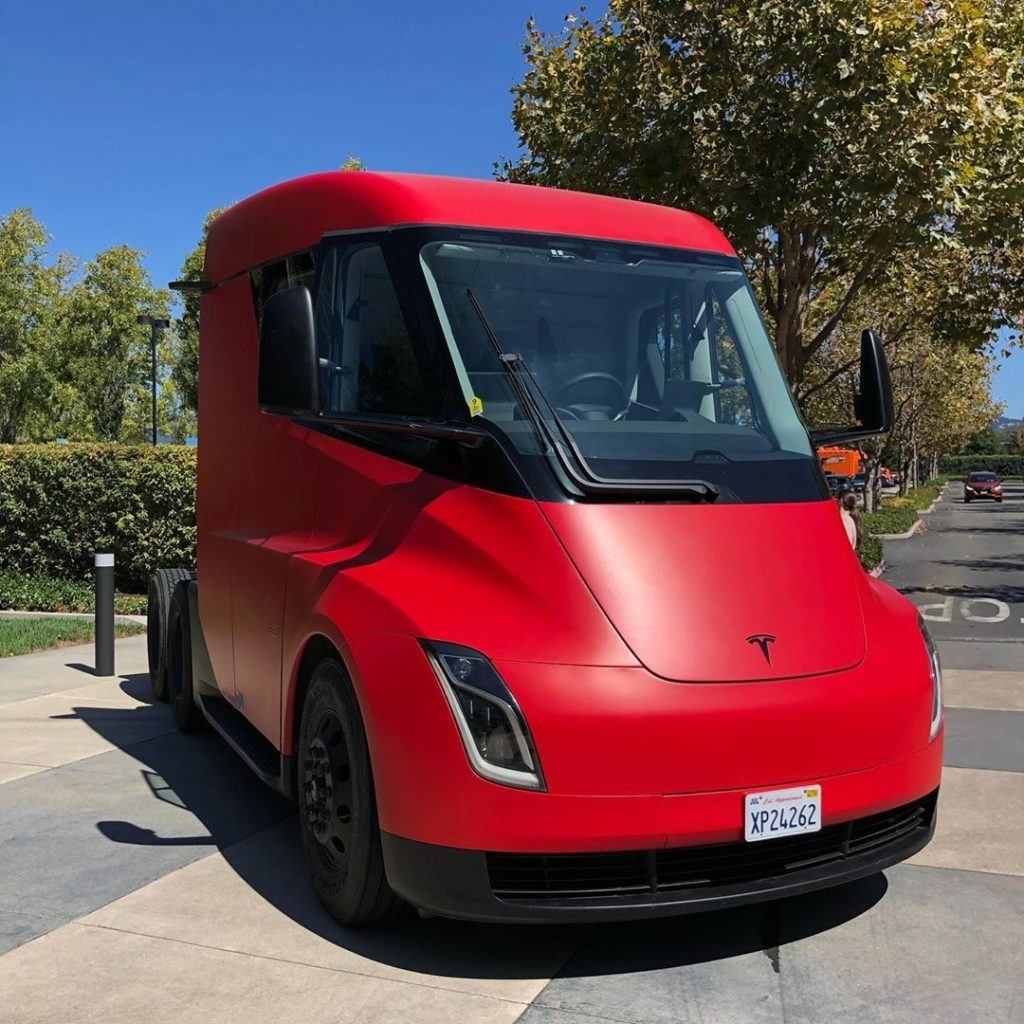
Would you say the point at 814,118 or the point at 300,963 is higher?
the point at 814,118

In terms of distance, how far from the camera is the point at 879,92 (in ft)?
38.5

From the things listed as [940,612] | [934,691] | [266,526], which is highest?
[266,526]

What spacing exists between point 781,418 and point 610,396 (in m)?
0.73

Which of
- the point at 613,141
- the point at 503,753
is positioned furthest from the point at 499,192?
the point at 613,141

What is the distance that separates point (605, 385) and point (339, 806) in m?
1.77

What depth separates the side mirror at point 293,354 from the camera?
4188mm

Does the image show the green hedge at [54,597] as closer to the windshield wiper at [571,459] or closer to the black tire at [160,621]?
the black tire at [160,621]

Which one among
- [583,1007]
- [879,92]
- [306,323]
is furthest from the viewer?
[879,92]

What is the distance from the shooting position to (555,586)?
3.72m

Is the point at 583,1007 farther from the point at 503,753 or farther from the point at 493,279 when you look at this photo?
the point at 493,279

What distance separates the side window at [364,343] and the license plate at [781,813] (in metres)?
1.71

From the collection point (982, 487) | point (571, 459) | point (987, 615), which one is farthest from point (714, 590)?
point (982, 487)

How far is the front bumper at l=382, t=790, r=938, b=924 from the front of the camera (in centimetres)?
352

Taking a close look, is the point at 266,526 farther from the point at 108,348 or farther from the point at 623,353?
the point at 108,348
